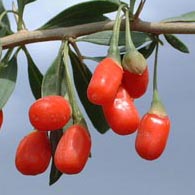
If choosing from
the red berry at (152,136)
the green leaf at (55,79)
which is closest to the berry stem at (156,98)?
the red berry at (152,136)

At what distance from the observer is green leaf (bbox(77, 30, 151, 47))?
92.6 inches

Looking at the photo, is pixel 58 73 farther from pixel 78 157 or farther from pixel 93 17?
pixel 78 157

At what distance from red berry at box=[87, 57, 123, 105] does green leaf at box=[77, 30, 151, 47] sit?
35cm

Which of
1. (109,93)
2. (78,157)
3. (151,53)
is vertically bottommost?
(78,157)

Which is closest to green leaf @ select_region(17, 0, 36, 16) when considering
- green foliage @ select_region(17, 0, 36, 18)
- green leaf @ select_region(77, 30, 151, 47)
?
green foliage @ select_region(17, 0, 36, 18)

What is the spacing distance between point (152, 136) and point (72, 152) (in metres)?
0.24

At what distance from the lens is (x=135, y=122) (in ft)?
6.41

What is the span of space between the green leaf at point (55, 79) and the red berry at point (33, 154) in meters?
0.17

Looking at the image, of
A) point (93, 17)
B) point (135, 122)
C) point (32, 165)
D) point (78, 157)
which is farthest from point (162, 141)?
point (93, 17)

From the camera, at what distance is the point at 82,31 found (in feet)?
7.33

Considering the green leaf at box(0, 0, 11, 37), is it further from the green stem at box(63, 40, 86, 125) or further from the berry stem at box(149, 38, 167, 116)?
the berry stem at box(149, 38, 167, 116)

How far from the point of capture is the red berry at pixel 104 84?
1898mm

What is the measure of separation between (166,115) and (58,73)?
Result: 381mm

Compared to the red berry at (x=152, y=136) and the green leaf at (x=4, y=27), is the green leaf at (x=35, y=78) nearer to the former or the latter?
the green leaf at (x=4, y=27)
